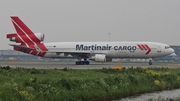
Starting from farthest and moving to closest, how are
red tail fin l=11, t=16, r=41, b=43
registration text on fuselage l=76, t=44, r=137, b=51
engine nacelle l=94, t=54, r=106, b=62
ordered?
red tail fin l=11, t=16, r=41, b=43 < registration text on fuselage l=76, t=44, r=137, b=51 < engine nacelle l=94, t=54, r=106, b=62

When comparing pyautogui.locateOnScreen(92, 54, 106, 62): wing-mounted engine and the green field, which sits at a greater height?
pyautogui.locateOnScreen(92, 54, 106, 62): wing-mounted engine

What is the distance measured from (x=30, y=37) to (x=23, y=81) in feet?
121

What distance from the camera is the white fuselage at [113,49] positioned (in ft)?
179

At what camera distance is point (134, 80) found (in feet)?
92.7

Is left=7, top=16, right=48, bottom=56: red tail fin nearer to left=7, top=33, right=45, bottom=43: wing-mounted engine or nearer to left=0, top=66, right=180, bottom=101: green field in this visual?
left=7, top=33, right=45, bottom=43: wing-mounted engine

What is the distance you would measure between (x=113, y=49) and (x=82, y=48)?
5.71m

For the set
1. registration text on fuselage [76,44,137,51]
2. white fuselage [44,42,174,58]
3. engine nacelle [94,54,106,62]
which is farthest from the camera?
registration text on fuselage [76,44,137,51]

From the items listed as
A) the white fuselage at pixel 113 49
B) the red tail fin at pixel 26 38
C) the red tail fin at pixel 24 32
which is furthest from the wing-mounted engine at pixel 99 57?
the red tail fin at pixel 24 32

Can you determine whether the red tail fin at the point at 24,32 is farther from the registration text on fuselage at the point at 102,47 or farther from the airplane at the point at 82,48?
the registration text on fuselage at the point at 102,47

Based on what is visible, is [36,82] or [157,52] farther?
[157,52]

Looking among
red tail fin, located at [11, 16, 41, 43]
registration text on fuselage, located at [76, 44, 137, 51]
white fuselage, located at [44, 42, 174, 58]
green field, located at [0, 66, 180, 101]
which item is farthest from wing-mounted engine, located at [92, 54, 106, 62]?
green field, located at [0, 66, 180, 101]

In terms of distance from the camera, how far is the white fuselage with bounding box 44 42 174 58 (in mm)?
54688

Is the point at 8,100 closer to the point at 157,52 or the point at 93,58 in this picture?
the point at 93,58

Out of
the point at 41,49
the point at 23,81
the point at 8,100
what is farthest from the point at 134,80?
the point at 41,49
